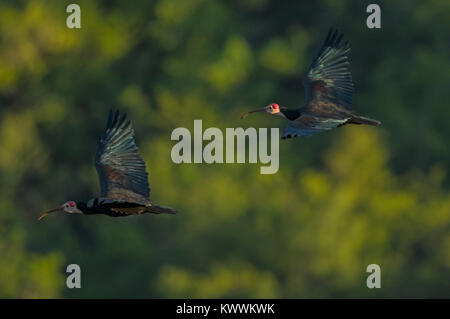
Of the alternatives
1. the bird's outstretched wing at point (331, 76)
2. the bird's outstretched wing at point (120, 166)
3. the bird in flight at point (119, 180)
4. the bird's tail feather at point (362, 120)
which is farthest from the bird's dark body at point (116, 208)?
the bird's outstretched wing at point (331, 76)

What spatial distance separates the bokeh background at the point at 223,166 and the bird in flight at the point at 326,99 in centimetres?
2068

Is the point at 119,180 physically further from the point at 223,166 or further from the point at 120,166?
the point at 223,166

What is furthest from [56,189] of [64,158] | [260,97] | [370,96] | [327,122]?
[327,122]

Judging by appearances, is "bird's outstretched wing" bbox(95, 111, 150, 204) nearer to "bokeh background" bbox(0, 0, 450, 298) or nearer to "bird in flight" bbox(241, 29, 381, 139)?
"bird in flight" bbox(241, 29, 381, 139)

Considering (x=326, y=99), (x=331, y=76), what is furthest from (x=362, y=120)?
(x=331, y=76)

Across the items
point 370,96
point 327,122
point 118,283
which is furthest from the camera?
point 370,96

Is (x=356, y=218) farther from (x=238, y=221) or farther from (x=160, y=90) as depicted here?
(x=160, y=90)

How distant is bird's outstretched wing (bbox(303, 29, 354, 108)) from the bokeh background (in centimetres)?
2062

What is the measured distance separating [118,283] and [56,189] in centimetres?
344

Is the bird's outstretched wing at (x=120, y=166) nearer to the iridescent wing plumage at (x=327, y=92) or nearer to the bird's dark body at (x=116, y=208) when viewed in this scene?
the bird's dark body at (x=116, y=208)

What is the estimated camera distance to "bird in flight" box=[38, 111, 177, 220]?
50.6ft

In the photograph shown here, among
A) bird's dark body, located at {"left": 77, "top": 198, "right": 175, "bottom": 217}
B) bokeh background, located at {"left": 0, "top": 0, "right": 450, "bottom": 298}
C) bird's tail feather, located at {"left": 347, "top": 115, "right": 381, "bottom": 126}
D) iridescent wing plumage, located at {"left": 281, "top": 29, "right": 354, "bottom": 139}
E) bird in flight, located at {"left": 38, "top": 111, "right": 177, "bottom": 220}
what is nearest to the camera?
bird's dark body, located at {"left": 77, "top": 198, "right": 175, "bottom": 217}

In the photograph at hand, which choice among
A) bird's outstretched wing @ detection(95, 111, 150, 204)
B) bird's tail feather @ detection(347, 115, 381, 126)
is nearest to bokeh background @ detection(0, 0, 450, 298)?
bird's outstretched wing @ detection(95, 111, 150, 204)

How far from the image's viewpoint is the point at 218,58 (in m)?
53.0
